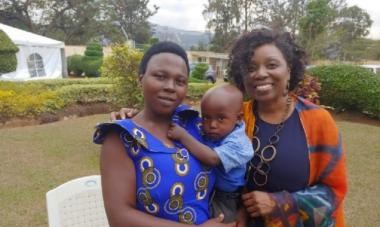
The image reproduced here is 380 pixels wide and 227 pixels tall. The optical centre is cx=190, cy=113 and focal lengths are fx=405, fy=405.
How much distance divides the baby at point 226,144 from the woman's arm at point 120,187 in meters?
0.29

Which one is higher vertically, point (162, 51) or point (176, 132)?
point (162, 51)

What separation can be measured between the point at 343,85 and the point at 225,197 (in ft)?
32.2

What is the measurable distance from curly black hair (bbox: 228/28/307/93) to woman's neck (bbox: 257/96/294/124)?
14 centimetres

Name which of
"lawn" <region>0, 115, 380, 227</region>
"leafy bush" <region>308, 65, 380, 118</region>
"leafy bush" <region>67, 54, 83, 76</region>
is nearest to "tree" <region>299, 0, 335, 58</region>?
"leafy bush" <region>308, 65, 380, 118</region>

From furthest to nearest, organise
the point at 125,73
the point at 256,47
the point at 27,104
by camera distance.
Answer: the point at 27,104, the point at 125,73, the point at 256,47

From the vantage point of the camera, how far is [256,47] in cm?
180

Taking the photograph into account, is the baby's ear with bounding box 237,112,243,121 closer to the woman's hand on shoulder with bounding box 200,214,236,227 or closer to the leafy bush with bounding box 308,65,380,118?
the woman's hand on shoulder with bounding box 200,214,236,227

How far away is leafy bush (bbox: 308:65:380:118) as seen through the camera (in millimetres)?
10406

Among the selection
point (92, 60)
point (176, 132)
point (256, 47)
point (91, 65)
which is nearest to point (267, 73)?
point (256, 47)

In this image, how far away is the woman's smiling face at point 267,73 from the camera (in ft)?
5.78

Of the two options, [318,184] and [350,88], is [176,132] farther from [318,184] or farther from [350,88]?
[350,88]

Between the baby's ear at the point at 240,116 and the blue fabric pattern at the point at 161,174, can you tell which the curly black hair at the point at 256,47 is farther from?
the blue fabric pattern at the point at 161,174

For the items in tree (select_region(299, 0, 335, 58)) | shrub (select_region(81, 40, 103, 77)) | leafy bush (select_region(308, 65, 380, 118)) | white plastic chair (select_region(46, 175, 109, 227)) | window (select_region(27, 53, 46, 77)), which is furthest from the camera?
shrub (select_region(81, 40, 103, 77))

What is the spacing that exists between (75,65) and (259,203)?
24.7m
